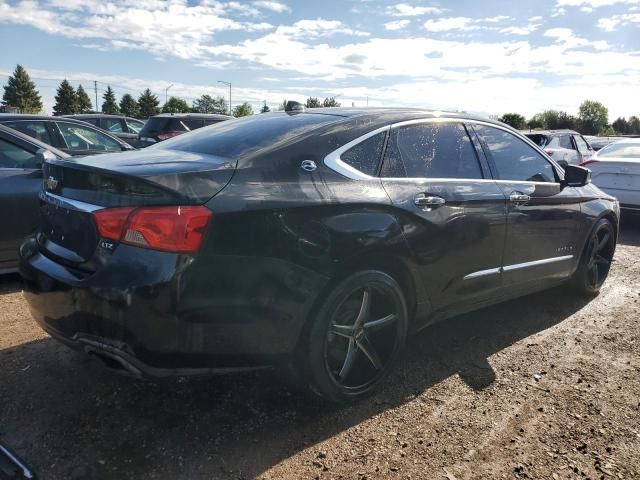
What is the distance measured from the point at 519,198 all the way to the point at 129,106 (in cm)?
9550

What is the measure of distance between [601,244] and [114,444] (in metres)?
4.51

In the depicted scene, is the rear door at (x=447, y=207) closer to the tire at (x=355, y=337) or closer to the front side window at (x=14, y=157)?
the tire at (x=355, y=337)

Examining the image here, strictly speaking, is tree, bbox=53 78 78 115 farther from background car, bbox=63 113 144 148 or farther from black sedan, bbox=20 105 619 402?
black sedan, bbox=20 105 619 402

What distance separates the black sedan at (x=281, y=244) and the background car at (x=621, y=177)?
17.2 feet

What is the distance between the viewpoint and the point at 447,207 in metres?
3.25

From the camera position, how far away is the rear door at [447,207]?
3084 millimetres

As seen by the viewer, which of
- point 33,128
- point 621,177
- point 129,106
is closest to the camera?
point 33,128

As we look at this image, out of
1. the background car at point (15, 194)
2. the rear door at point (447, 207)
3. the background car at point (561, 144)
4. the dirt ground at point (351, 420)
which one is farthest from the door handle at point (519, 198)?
the background car at point (561, 144)

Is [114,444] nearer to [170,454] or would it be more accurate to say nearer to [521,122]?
[170,454]

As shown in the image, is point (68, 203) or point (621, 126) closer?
point (68, 203)

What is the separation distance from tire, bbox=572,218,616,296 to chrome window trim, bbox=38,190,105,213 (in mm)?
4032

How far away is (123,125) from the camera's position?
1487cm

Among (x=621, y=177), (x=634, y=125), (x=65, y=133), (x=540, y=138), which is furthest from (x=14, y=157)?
(x=634, y=125)

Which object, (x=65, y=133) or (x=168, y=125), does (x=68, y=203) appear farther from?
(x=168, y=125)
